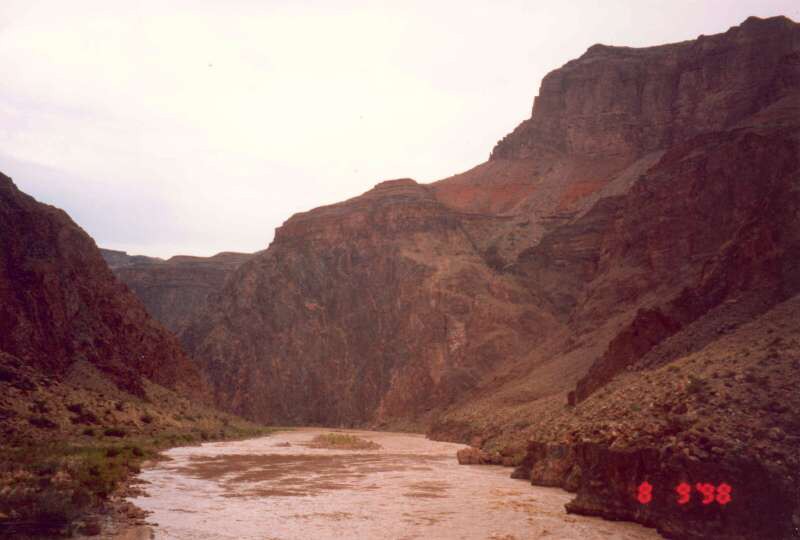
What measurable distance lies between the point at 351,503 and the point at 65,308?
158ft

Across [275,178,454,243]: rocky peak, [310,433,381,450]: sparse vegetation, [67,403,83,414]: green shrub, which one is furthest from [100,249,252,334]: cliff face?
[67,403,83,414]: green shrub

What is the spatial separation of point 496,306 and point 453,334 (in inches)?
276

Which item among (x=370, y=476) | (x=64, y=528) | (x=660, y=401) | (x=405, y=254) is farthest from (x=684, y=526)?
(x=405, y=254)

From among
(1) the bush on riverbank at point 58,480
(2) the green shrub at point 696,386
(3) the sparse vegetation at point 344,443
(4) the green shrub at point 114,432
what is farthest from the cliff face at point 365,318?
(2) the green shrub at point 696,386

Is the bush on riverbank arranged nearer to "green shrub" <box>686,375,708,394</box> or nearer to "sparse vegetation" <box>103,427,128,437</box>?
"sparse vegetation" <box>103,427,128,437</box>

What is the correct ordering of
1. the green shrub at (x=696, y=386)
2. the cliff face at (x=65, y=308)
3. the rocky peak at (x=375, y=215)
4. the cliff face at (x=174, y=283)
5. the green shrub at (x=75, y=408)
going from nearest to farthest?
the green shrub at (x=696, y=386) < the green shrub at (x=75, y=408) < the cliff face at (x=65, y=308) < the rocky peak at (x=375, y=215) < the cliff face at (x=174, y=283)

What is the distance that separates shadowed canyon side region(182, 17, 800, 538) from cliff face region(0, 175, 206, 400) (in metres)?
30.9

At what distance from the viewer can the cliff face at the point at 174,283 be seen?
160 metres

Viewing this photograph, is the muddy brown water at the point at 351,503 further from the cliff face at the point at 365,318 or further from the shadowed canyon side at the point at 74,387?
the cliff face at the point at 365,318

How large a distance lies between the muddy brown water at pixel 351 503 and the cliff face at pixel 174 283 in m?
122

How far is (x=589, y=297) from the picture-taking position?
81812mm

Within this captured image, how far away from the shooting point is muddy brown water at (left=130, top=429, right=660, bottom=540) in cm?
2066

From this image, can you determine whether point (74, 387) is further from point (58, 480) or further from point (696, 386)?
point (696, 386)

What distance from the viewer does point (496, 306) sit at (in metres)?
99.1
